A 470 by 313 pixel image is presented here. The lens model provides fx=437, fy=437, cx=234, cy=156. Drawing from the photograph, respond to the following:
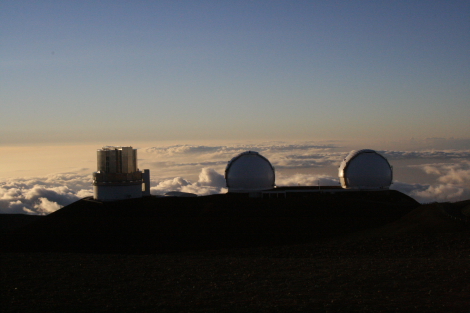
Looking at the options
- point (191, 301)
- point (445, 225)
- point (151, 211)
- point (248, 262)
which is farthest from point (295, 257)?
point (151, 211)

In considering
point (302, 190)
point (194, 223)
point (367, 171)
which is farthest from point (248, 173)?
point (194, 223)

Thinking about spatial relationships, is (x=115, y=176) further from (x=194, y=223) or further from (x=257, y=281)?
(x=257, y=281)

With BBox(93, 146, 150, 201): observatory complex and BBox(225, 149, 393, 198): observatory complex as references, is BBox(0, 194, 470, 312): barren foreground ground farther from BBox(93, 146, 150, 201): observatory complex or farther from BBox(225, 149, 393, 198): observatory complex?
BBox(225, 149, 393, 198): observatory complex

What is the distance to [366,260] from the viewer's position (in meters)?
17.1

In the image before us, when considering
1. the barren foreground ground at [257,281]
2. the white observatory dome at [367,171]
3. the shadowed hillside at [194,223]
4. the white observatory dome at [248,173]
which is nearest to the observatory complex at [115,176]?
the shadowed hillside at [194,223]

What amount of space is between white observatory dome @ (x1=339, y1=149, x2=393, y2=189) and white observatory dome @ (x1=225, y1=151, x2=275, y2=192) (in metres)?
7.28

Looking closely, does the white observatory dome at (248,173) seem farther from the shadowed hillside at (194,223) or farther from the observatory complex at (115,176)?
the observatory complex at (115,176)

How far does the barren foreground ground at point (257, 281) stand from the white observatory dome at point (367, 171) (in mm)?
19842

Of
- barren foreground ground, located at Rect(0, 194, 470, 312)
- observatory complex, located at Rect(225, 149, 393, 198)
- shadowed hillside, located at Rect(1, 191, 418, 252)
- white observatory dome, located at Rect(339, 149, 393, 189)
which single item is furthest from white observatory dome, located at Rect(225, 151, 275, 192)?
barren foreground ground, located at Rect(0, 194, 470, 312)

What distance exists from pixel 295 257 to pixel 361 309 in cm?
855

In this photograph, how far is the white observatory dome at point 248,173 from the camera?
129ft

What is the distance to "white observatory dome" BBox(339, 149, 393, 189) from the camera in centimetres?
4041

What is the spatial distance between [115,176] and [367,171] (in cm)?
2250

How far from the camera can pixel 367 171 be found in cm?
4041
